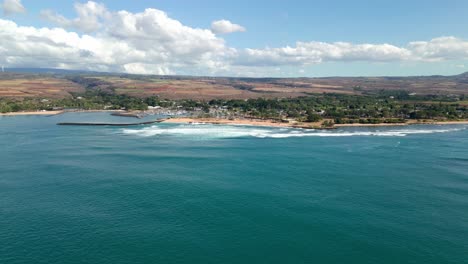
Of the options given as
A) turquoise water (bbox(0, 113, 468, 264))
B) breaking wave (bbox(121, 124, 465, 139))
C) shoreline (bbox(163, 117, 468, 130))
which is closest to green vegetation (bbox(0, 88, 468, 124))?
shoreline (bbox(163, 117, 468, 130))

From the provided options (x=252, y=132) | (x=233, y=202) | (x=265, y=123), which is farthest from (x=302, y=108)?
(x=233, y=202)

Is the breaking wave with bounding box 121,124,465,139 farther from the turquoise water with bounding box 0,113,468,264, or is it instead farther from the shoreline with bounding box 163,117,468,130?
the turquoise water with bounding box 0,113,468,264

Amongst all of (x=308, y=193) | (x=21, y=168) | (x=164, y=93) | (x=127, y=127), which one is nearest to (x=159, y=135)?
(x=127, y=127)

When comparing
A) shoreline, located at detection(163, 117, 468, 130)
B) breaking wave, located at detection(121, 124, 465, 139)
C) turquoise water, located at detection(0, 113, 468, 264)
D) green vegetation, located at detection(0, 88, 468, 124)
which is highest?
green vegetation, located at detection(0, 88, 468, 124)

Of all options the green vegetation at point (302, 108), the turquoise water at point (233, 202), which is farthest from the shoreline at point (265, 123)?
the turquoise water at point (233, 202)

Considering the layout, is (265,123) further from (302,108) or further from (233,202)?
(233,202)
